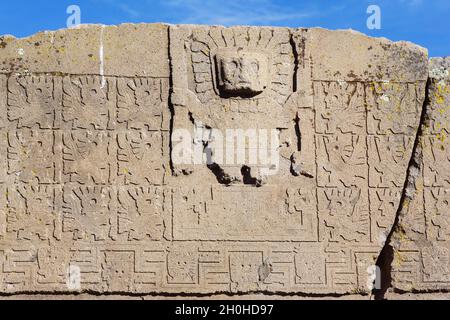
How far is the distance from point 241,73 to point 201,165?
808 mm

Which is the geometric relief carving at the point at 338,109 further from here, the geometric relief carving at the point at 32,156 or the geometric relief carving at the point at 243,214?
the geometric relief carving at the point at 32,156

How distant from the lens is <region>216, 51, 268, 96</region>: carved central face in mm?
7043

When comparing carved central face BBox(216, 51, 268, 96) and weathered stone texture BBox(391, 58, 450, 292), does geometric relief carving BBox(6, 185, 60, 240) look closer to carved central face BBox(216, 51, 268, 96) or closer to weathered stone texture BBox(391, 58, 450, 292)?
carved central face BBox(216, 51, 268, 96)

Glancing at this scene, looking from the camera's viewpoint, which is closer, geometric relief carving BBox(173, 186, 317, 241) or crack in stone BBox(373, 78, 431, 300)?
geometric relief carving BBox(173, 186, 317, 241)

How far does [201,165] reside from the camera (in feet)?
23.3

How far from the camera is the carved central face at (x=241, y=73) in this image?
23.1 ft

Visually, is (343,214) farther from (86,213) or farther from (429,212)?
(86,213)

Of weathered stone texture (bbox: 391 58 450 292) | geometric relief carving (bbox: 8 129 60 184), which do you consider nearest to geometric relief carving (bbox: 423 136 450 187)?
weathered stone texture (bbox: 391 58 450 292)

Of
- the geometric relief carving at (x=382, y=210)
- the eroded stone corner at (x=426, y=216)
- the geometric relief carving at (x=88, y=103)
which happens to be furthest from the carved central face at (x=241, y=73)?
the eroded stone corner at (x=426, y=216)

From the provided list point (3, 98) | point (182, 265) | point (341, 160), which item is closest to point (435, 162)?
point (341, 160)

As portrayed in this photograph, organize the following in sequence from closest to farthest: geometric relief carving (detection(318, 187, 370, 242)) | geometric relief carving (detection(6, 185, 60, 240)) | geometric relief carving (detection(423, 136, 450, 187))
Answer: geometric relief carving (detection(6, 185, 60, 240)), geometric relief carving (detection(318, 187, 370, 242)), geometric relief carving (detection(423, 136, 450, 187))

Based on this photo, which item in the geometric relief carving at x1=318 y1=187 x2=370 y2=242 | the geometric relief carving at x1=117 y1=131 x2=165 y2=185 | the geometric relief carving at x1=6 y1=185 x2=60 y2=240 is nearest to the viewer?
the geometric relief carving at x1=6 y1=185 x2=60 y2=240

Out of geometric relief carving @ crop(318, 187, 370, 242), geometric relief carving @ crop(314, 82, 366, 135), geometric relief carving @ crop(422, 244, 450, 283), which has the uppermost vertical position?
geometric relief carving @ crop(314, 82, 366, 135)

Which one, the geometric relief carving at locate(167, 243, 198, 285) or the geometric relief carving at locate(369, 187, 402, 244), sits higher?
the geometric relief carving at locate(369, 187, 402, 244)
